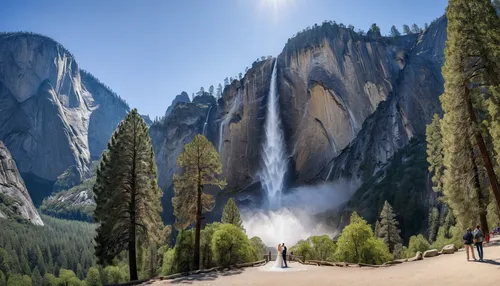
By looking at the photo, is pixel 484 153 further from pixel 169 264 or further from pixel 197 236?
pixel 169 264

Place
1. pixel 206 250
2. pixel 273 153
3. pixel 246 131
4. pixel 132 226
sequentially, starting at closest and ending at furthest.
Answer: pixel 132 226 → pixel 206 250 → pixel 273 153 → pixel 246 131

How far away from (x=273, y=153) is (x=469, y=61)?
7107cm

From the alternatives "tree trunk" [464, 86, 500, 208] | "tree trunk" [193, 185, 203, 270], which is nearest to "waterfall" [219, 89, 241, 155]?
"tree trunk" [193, 185, 203, 270]

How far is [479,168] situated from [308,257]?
26623 millimetres

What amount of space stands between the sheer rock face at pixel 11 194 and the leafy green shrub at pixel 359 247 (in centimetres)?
12002

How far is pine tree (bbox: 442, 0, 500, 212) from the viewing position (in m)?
15.7

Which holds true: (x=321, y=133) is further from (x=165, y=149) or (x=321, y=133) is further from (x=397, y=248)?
(x=165, y=149)

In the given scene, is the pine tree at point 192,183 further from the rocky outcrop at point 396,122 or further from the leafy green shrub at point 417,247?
the rocky outcrop at point 396,122

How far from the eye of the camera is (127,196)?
22.4 m

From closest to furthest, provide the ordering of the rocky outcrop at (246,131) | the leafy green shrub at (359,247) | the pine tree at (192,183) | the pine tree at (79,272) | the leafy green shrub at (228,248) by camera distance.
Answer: the pine tree at (192,183)
the leafy green shrub at (228,248)
the leafy green shrub at (359,247)
the rocky outcrop at (246,131)
the pine tree at (79,272)

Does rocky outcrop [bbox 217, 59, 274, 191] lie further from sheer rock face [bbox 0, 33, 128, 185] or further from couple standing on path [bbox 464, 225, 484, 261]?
sheer rock face [bbox 0, 33, 128, 185]

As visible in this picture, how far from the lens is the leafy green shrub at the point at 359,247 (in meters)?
31.1

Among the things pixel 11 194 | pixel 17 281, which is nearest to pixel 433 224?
pixel 17 281

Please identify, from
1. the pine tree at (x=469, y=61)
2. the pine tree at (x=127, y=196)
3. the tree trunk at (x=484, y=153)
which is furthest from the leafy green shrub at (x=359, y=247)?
the pine tree at (x=127, y=196)
